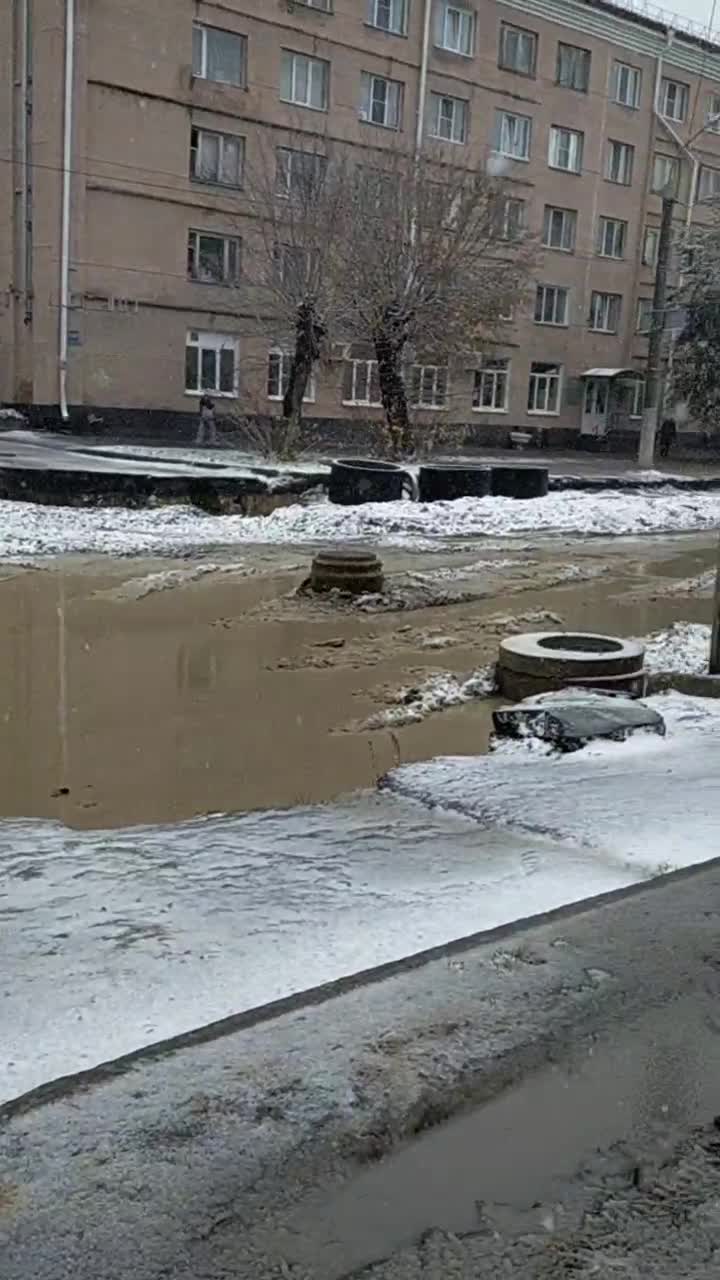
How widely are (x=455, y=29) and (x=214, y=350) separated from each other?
13656 mm

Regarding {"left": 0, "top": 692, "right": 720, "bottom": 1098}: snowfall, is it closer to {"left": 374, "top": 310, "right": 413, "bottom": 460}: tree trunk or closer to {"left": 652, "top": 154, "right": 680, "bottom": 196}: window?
{"left": 374, "top": 310, "right": 413, "bottom": 460}: tree trunk

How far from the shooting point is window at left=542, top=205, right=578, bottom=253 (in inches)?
1612

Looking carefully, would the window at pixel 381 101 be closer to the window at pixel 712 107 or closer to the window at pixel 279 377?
the window at pixel 279 377

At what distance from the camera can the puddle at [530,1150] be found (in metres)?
2.30

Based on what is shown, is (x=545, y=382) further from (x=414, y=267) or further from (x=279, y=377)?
(x=414, y=267)

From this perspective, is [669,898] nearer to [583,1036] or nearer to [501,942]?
[501,942]

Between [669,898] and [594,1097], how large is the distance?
4.20ft

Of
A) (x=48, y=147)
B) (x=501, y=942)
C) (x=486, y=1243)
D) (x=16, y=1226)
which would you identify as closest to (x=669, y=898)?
(x=501, y=942)

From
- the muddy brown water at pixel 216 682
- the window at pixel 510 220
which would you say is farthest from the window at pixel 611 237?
the muddy brown water at pixel 216 682

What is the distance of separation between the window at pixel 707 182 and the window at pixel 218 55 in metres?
19.8

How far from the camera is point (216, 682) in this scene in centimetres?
830

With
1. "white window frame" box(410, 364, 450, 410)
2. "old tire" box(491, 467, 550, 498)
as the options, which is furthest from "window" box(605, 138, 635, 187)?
"old tire" box(491, 467, 550, 498)

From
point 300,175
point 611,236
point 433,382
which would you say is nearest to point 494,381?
point 611,236

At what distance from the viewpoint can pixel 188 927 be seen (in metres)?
3.65
